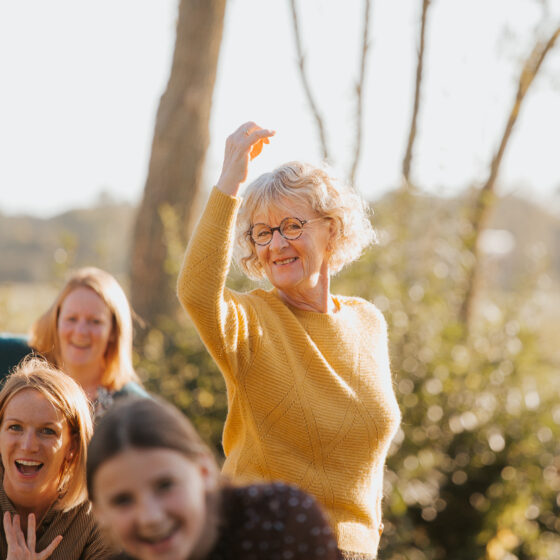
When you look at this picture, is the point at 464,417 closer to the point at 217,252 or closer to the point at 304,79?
the point at 304,79

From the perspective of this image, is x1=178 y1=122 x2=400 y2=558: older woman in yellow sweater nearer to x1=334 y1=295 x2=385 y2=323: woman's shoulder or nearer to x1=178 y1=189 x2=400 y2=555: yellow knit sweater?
x1=178 y1=189 x2=400 y2=555: yellow knit sweater

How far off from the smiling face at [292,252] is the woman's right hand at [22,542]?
886 mm

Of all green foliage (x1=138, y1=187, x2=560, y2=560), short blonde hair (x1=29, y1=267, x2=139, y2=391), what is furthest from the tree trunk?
short blonde hair (x1=29, y1=267, x2=139, y2=391)

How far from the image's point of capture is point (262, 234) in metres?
2.17

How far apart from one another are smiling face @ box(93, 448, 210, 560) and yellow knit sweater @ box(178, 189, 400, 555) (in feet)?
2.12

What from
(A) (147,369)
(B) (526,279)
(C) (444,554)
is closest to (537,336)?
(B) (526,279)

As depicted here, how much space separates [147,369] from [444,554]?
81.6 inches

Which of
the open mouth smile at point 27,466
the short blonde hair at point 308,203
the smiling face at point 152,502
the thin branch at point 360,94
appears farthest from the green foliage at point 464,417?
the smiling face at point 152,502

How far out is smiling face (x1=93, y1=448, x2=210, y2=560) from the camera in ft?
4.07

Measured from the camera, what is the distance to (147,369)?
14.4ft

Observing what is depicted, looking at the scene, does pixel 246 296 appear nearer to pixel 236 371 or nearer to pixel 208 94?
pixel 236 371

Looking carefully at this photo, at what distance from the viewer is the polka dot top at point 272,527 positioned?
1357 mm

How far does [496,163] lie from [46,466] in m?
4.60

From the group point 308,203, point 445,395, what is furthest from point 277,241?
point 445,395
